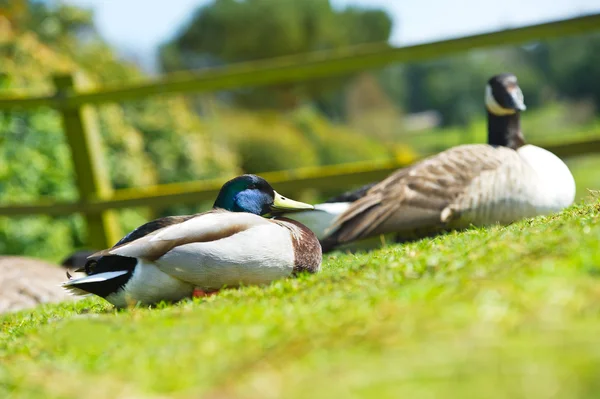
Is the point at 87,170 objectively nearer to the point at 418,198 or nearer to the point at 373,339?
the point at 418,198

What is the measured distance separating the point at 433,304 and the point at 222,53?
1383 inches

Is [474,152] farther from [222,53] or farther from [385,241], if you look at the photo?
[222,53]

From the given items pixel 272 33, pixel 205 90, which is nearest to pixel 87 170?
pixel 205 90

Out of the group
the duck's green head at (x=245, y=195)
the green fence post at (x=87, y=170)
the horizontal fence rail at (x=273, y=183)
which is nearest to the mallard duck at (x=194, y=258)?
the duck's green head at (x=245, y=195)

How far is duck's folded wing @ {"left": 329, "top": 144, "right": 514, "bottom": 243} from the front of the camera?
670 centimetres

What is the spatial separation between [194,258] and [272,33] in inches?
1244

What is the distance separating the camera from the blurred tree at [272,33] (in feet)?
114

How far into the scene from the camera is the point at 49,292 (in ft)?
24.4

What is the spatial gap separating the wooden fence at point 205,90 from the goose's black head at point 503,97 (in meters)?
0.81

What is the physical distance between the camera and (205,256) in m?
4.72

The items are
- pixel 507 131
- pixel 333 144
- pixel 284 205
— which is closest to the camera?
pixel 284 205

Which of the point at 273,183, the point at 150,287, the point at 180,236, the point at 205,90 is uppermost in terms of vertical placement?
the point at 205,90

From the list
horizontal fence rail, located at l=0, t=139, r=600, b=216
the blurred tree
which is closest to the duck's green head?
horizontal fence rail, located at l=0, t=139, r=600, b=216

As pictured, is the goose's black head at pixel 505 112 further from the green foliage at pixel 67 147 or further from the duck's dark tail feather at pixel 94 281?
the green foliage at pixel 67 147
